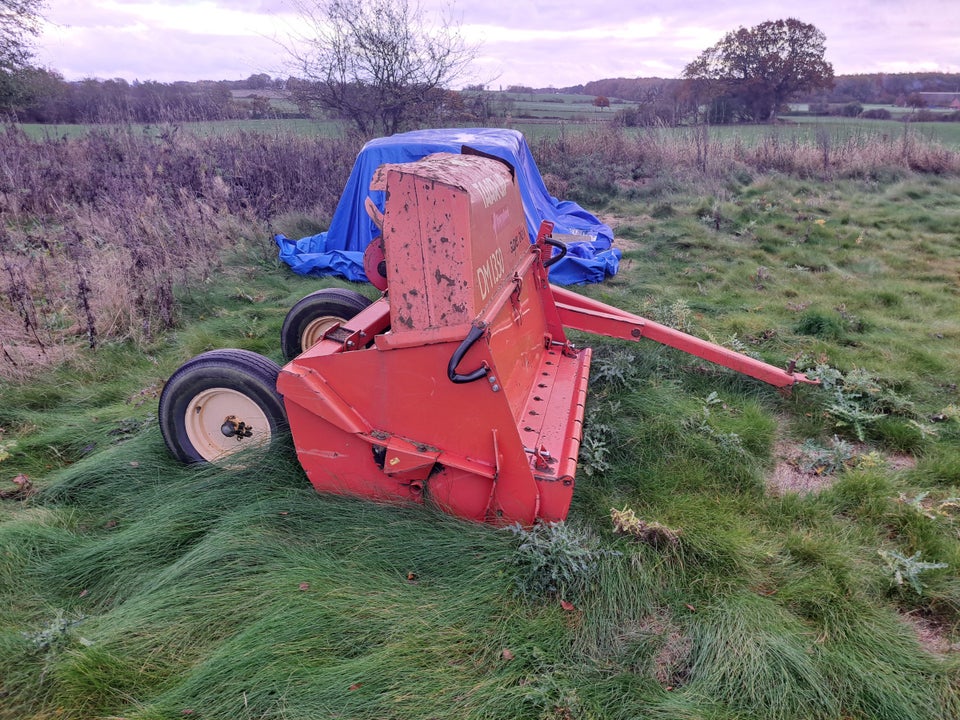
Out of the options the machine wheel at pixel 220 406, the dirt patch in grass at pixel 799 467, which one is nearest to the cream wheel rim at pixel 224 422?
the machine wheel at pixel 220 406

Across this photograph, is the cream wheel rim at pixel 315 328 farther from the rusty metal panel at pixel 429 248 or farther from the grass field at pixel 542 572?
the rusty metal panel at pixel 429 248

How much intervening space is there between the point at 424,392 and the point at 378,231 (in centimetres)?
571

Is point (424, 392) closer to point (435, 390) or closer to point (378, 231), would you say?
point (435, 390)

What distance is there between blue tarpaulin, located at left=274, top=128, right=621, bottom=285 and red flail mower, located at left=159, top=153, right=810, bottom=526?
4175 millimetres

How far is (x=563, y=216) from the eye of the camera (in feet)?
32.5

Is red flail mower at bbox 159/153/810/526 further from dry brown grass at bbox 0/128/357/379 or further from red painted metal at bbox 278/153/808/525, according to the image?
dry brown grass at bbox 0/128/357/379

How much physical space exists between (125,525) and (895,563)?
11.9 ft

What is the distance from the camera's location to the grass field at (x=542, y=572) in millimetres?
2131

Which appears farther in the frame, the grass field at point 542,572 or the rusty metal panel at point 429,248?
the rusty metal panel at point 429,248

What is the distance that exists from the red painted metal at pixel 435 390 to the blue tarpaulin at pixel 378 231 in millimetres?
4446

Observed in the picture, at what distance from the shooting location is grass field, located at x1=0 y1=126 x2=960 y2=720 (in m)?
2.13

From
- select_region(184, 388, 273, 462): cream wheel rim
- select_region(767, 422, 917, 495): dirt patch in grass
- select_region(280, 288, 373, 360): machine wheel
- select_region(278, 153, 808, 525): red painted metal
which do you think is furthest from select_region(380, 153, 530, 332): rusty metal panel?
select_region(767, 422, 917, 495): dirt patch in grass

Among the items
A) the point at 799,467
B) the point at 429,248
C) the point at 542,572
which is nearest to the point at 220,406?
the point at 429,248

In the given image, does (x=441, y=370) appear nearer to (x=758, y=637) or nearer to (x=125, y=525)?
(x=758, y=637)
